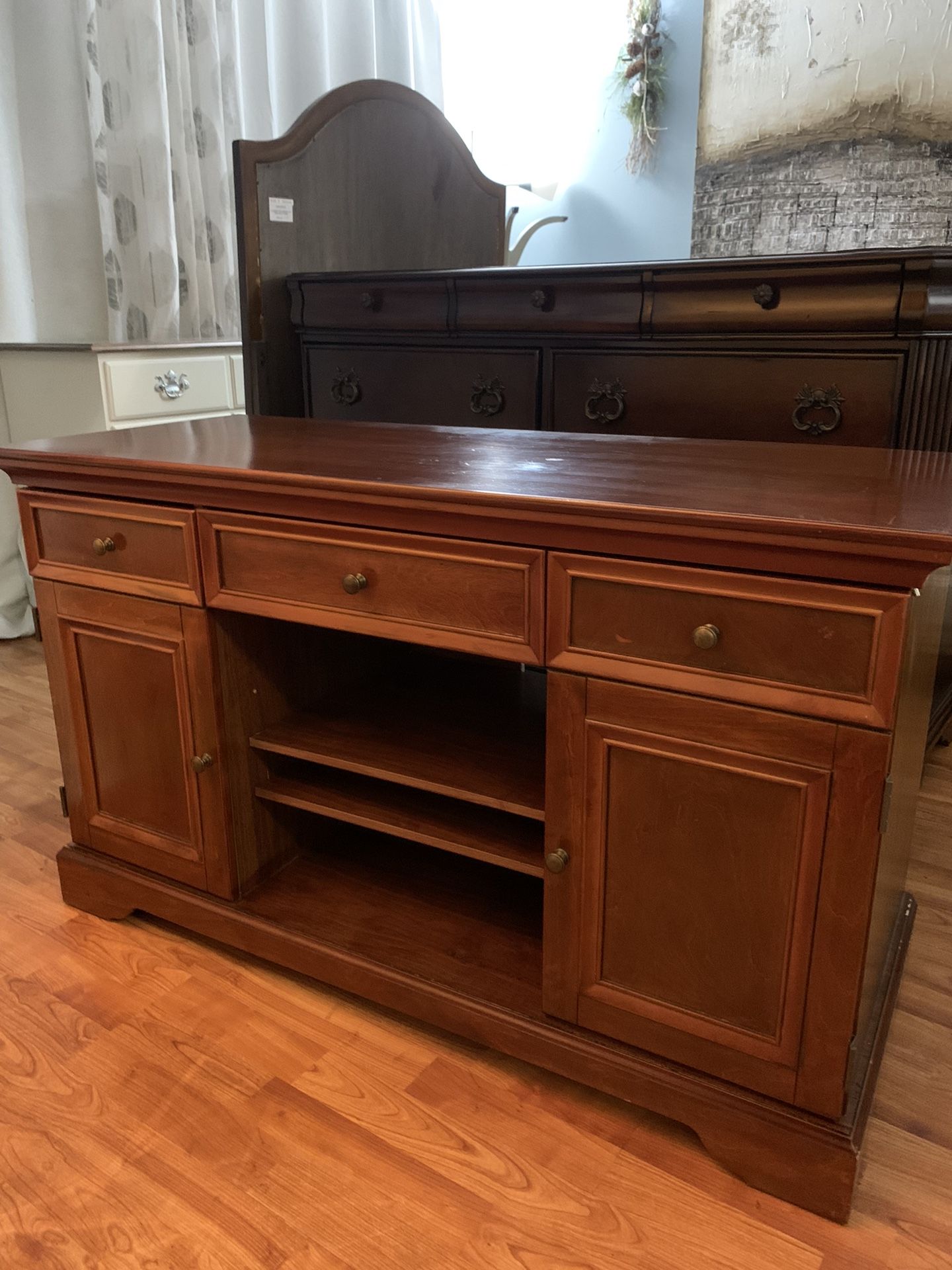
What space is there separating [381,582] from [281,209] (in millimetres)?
1295

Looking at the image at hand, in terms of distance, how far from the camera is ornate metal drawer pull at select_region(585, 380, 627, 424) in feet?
5.85

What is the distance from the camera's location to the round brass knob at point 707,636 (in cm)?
89

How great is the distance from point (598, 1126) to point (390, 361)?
1.49 m

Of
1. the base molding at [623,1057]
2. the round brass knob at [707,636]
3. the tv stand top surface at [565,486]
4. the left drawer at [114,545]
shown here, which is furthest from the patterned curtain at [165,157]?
the round brass knob at [707,636]

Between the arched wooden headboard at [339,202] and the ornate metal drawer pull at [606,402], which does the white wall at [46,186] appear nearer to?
the arched wooden headboard at [339,202]

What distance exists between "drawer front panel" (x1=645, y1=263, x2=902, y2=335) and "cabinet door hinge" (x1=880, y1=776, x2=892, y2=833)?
0.95 metres

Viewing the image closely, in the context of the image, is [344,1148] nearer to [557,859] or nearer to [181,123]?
[557,859]

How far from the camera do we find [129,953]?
143 cm

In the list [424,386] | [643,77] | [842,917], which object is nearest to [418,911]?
[842,917]

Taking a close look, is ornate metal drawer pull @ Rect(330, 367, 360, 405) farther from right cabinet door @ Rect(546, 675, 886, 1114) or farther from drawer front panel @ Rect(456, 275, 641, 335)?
right cabinet door @ Rect(546, 675, 886, 1114)

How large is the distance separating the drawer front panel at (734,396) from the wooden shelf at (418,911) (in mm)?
848

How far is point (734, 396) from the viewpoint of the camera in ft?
5.50

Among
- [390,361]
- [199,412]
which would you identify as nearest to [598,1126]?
[390,361]

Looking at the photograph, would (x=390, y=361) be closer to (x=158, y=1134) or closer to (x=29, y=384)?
(x=29, y=384)
